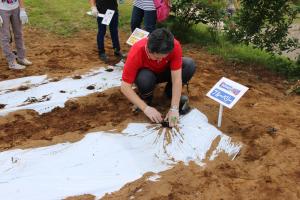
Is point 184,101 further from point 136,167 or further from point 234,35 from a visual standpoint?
point 234,35

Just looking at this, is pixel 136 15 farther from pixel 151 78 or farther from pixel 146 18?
pixel 151 78

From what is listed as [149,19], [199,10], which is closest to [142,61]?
[149,19]

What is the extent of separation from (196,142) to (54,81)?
5.61ft

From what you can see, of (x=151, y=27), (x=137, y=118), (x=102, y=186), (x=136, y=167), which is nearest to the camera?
(x=102, y=186)

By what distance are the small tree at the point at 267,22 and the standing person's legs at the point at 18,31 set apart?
2.55m

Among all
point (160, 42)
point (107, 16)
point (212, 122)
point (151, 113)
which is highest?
point (160, 42)

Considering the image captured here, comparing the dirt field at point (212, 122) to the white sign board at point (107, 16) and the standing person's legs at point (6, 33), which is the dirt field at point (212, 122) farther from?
the white sign board at point (107, 16)

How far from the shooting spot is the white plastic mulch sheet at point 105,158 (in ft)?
8.41

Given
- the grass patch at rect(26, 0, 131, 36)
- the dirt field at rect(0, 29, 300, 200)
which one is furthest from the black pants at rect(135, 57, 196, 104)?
the grass patch at rect(26, 0, 131, 36)

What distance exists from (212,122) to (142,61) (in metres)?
0.78

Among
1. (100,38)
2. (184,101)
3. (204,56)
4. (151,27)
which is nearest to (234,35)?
(204,56)

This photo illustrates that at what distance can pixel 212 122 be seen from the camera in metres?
3.31

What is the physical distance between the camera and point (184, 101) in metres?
3.35

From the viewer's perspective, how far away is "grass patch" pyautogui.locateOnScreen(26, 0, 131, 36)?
5.82m
